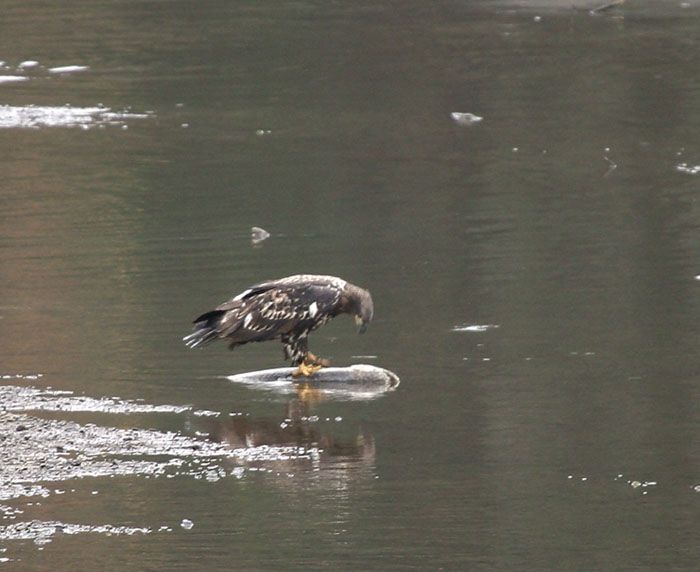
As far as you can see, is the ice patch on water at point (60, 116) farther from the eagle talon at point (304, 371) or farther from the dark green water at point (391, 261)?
the eagle talon at point (304, 371)

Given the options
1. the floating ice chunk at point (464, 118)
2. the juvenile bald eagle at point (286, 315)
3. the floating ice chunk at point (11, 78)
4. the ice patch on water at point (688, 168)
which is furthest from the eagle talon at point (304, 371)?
the floating ice chunk at point (11, 78)

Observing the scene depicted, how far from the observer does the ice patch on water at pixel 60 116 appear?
74.4 feet

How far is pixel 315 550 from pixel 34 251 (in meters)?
8.55

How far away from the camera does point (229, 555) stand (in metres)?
8.50

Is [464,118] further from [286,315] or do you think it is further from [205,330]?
[205,330]

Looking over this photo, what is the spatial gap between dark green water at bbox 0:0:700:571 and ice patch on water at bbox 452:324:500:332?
83 mm

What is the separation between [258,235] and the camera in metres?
16.8

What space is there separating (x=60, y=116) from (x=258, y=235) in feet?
23.6

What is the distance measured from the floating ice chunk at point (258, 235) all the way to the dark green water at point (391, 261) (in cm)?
12

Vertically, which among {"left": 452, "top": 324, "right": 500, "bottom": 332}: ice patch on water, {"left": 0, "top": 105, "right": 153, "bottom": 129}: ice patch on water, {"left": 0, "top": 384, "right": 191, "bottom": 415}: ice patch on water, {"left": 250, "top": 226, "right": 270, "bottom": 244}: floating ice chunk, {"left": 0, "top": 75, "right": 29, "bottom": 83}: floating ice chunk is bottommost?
{"left": 0, "top": 105, "right": 153, "bottom": 129}: ice patch on water

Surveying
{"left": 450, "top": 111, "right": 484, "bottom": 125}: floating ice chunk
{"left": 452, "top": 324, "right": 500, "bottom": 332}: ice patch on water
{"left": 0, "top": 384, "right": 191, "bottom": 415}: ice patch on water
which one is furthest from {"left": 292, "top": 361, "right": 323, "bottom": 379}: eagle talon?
{"left": 450, "top": 111, "right": 484, "bottom": 125}: floating ice chunk

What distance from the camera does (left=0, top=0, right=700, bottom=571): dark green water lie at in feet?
29.7

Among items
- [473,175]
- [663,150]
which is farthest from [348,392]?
[663,150]

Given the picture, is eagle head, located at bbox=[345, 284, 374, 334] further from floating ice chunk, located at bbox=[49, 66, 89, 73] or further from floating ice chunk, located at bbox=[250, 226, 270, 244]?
floating ice chunk, located at bbox=[49, 66, 89, 73]
